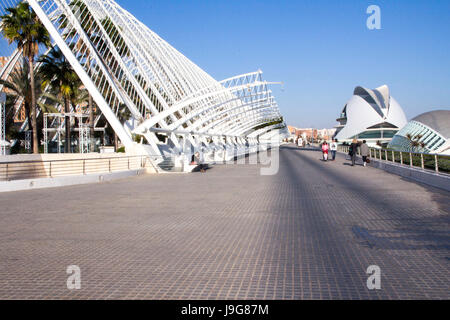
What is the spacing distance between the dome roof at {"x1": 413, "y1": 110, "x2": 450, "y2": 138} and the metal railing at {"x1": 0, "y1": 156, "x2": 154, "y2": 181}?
5417 centimetres

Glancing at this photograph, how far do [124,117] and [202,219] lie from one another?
3970 cm

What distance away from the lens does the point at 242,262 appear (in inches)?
206

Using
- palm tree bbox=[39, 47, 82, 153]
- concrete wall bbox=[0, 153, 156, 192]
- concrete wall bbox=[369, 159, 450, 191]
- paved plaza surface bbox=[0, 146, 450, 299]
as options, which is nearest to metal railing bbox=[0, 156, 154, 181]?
concrete wall bbox=[0, 153, 156, 192]

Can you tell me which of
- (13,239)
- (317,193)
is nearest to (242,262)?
(13,239)

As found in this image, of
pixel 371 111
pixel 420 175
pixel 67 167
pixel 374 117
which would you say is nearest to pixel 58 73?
pixel 67 167

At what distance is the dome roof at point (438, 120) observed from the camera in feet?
205

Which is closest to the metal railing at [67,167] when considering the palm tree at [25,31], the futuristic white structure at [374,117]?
the palm tree at [25,31]

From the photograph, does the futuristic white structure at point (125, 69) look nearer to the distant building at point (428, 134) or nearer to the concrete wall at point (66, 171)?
the concrete wall at point (66, 171)

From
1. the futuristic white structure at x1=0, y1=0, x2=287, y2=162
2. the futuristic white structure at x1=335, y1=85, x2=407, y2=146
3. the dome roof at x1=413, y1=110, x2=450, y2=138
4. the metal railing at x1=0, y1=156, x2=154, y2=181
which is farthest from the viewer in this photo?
the futuristic white structure at x1=335, y1=85, x2=407, y2=146

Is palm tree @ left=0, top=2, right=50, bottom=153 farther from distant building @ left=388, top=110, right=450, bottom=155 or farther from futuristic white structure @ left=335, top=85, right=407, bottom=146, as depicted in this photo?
futuristic white structure @ left=335, top=85, right=407, bottom=146

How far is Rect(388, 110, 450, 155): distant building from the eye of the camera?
60.0m

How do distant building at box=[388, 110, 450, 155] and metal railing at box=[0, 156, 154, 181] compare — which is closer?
metal railing at box=[0, 156, 154, 181]

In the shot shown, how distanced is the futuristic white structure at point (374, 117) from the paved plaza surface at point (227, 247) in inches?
3807
